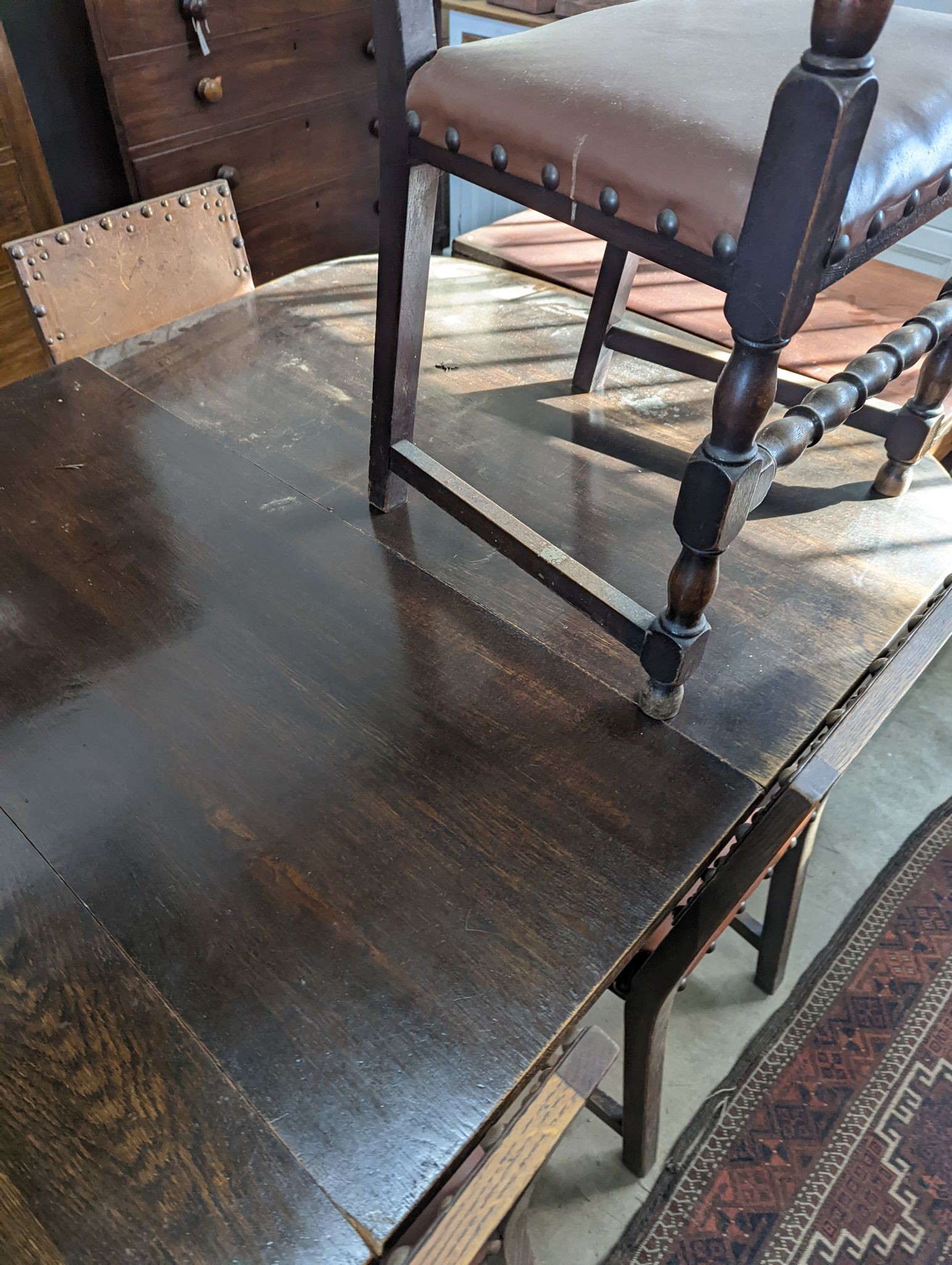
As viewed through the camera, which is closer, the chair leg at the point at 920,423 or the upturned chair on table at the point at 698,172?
the upturned chair on table at the point at 698,172

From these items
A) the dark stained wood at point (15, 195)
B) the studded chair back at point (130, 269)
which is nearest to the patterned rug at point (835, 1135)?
the studded chair back at point (130, 269)

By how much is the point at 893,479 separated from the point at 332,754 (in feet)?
2.68

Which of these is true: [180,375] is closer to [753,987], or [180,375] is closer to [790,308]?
[790,308]

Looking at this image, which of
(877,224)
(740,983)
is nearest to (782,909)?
(740,983)

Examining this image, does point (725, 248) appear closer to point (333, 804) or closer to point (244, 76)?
point (333, 804)

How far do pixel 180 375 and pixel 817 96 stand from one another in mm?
1104

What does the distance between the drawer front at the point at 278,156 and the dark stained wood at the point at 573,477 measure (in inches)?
16.8

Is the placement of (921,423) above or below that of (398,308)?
below

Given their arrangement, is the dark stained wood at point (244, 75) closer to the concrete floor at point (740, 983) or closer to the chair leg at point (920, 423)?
the chair leg at point (920, 423)

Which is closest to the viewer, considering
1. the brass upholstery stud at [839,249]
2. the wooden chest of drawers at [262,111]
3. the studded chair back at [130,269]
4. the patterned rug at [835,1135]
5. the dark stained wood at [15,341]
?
the brass upholstery stud at [839,249]

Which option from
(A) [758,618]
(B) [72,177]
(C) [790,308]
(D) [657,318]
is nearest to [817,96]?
(C) [790,308]

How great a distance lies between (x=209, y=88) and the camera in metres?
1.80

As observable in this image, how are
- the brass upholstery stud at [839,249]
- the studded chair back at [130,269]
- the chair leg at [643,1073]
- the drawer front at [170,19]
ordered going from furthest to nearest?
the drawer front at [170,19]
the studded chair back at [130,269]
the chair leg at [643,1073]
the brass upholstery stud at [839,249]

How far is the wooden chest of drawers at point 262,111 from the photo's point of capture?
167cm
